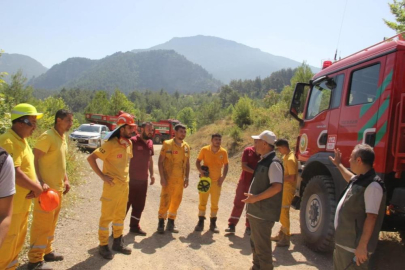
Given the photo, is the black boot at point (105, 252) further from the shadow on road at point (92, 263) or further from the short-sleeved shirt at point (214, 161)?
the short-sleeved shirt at point (214, 161)

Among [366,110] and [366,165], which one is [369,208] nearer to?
[366,165]

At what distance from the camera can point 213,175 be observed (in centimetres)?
Result: 545

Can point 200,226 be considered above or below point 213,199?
below

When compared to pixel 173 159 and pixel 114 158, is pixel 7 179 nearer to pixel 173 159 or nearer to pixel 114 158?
pixel 114 158

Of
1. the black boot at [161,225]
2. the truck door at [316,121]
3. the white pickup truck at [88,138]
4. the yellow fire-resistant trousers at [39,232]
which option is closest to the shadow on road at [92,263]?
the yellow fire-resistant trousers at [39,232]

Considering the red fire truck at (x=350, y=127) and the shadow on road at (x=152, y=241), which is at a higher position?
the red fire truck at (x=350, y=127)

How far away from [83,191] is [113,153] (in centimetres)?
440

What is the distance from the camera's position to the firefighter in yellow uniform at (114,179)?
3957mm

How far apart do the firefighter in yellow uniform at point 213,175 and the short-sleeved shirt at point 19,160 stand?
2.95 metres

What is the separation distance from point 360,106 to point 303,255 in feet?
7.58

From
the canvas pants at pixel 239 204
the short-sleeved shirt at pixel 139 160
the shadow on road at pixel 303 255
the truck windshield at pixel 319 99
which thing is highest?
the truck windshield at pixel 319 99

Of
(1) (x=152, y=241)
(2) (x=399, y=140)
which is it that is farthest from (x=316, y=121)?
(1) (x=152, y=241)

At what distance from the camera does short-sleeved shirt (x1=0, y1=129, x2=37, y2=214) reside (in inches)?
108

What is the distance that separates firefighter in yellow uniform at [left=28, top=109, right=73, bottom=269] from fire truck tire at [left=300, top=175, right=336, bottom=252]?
11.7ft
